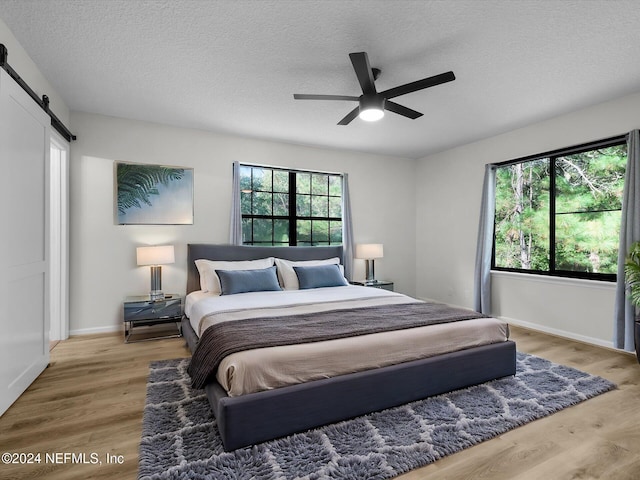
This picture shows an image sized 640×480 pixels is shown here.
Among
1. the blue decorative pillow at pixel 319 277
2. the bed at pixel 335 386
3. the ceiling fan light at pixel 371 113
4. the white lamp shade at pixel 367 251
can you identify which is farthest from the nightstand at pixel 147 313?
the ceiling fan light at pixel 371 113

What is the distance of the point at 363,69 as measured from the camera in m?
2.36

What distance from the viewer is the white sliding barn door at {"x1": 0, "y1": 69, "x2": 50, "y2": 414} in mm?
2238

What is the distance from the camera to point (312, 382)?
80.8 inches

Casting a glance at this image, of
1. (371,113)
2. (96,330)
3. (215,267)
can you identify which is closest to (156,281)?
(215,267)

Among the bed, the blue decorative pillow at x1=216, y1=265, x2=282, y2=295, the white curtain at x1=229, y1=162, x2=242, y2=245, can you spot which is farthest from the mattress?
the white curtain at x1=229, y1=162, x2=242, y2=245

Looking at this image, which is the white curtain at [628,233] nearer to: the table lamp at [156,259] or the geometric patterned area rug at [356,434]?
the geometric patterned area rug at [356,434]

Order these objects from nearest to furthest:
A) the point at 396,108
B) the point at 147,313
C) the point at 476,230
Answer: the point at 396,108
the point at 147,313
the point at 476,230

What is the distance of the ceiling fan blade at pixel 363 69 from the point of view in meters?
2.21

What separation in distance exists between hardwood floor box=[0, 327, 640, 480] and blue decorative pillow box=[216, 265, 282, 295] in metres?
1.15

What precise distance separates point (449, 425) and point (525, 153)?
149 inches

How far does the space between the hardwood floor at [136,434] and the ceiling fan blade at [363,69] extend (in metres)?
2.49

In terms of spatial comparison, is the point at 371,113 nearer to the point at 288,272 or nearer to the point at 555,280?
the point at 288,272

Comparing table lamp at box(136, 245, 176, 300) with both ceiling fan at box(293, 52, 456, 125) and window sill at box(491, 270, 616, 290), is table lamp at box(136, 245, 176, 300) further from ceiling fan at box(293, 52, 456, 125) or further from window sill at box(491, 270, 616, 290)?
window sill at box(491, 270, 616, 290)

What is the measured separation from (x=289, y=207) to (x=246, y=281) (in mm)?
1668
